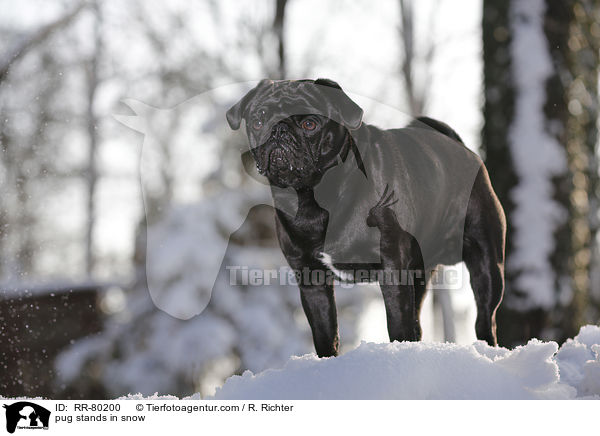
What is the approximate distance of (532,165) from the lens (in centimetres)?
358

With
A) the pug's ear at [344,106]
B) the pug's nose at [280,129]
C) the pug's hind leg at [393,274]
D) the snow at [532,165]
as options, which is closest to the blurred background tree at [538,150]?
the snow at [532,165]

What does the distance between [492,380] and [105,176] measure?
20.2 ft

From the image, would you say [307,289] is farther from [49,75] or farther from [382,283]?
[49,75]

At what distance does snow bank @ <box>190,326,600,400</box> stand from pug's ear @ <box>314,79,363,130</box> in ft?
1.98

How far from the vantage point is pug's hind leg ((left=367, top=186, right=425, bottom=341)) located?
1482 mm

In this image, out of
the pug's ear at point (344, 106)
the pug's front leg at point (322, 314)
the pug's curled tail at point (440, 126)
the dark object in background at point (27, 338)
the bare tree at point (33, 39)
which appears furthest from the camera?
the bare tree at point (33, 39)

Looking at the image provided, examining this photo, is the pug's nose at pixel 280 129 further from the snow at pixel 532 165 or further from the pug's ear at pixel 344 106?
the snow at pixel 532 165

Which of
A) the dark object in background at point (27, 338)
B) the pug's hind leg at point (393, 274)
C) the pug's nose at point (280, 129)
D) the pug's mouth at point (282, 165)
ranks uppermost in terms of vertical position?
the pug's nose at point (280, 129)

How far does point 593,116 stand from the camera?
3.83 m

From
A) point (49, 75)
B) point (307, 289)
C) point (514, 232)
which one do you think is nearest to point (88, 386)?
point (49, 75)

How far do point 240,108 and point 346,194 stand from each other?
1.35ft

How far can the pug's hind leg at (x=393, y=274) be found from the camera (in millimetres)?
1482
